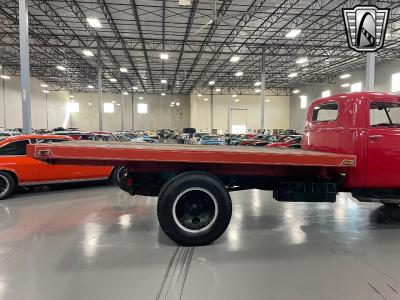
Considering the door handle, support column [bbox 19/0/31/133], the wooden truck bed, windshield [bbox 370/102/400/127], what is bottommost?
the wooden truck bed

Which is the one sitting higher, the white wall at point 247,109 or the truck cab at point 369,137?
the white wall at point 247,109

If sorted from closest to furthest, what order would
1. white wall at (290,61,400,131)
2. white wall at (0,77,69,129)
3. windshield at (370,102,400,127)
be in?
1. windshield at (370,102,400,127)
2. white wall at (290,61,400,131)
3. white wall at (0,77,69,129)

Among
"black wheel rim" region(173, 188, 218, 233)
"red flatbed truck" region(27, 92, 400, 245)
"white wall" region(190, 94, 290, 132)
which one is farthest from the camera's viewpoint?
"white wall" region(190, 94, 290, 132)

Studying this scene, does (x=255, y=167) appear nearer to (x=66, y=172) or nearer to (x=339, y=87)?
(x=66, y=172)

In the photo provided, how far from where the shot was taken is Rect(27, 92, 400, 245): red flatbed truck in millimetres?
3889

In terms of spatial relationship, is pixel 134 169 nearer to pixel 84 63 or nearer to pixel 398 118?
pixel 398 118

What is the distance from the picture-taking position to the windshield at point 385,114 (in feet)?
14.8

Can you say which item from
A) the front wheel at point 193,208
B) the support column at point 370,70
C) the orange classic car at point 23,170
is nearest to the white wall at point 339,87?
the support column at point 370,70

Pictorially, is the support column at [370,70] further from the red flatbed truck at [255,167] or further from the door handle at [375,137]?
the door handle at [375,137]

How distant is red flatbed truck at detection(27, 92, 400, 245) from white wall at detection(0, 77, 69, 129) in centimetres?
3196

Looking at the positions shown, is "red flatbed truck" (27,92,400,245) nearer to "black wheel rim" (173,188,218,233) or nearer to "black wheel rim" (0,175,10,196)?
"black wheel rim" (173,188,218,233)

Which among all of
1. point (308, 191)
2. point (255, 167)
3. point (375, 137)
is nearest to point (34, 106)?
point (255, 167)

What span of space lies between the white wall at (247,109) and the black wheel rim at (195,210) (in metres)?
42.7

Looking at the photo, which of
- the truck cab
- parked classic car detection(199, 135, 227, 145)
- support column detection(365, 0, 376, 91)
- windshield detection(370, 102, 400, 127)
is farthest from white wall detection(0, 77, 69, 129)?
windshield detection(370, 102, 400, 127)
